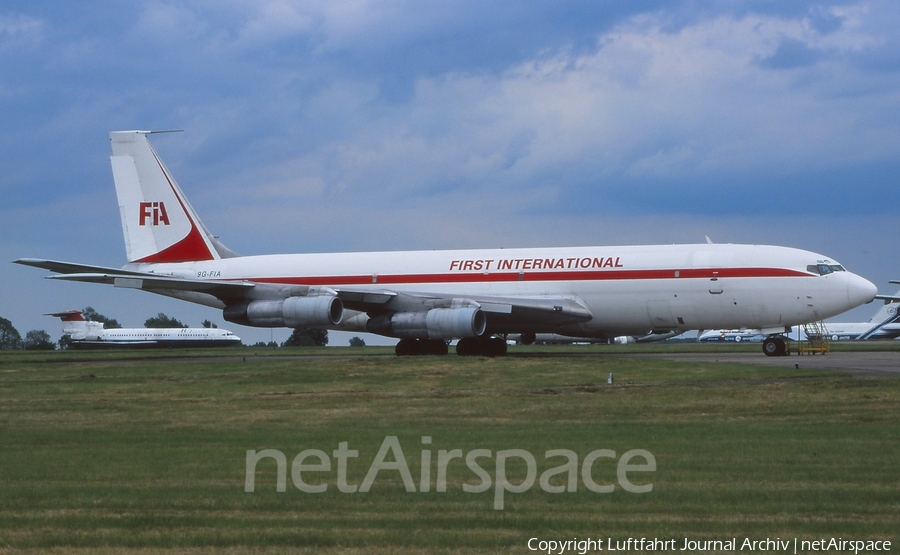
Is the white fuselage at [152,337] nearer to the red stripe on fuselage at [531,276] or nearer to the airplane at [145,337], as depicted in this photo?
the airplane at [145,337]

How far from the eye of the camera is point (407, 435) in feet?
52.3

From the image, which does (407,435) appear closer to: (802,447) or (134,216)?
(802,447)

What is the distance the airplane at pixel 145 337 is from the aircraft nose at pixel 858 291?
7770 centimetres

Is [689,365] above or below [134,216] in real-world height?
below

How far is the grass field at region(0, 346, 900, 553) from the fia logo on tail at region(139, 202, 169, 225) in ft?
70.2

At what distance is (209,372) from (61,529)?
2017 cm

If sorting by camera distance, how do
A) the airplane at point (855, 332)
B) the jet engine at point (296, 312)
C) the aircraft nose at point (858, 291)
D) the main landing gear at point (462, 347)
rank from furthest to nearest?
the airplane at point (855, 332)
the main landing gear at point (462, 347)
the jet engine at point (296, 312)
the aircraft nose at point (858, 291)

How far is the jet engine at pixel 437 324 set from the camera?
119ft

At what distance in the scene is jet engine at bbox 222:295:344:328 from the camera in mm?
37737

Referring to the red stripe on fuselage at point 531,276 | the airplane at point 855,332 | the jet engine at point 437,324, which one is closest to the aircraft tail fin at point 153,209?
the red stripe on fuselage at point 531,276

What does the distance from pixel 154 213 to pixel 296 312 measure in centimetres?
1230

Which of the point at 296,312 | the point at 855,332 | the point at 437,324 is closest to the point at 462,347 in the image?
the point at 437,324

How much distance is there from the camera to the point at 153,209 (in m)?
47.1

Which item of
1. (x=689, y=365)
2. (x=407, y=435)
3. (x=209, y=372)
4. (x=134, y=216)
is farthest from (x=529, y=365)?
(x=134, y=216)
